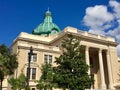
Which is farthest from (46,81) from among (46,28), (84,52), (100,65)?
(46,28)

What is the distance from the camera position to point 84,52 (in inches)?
1697

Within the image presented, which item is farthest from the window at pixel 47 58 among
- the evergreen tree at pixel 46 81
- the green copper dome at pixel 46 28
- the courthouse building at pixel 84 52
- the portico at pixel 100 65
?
the green copper dome at pixel 46 28

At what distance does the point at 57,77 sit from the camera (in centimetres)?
2542

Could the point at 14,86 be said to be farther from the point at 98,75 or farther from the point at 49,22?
the point at 49,22

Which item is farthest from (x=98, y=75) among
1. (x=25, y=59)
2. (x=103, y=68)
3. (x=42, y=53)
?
(x=25, y=59)

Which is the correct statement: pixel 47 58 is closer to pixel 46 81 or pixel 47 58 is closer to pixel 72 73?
pixel 46 81

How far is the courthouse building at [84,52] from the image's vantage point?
36594 mm

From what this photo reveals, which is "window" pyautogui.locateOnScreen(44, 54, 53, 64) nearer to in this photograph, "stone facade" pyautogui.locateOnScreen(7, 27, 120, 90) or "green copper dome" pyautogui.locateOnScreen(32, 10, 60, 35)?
"stone facade" pyautogui.locateOnScreen(7, 27, 120, 90)

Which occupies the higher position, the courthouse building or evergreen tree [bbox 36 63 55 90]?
the courthouse building

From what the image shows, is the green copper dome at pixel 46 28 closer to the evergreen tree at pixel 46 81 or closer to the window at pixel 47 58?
the window at pixel 47 58

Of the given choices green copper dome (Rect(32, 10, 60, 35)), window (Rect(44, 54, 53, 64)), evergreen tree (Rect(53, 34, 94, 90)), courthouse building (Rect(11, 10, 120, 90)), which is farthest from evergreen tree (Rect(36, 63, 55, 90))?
green copper dome (Rect(32, 10, 60, 35))

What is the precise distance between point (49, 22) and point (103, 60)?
2272 centimetres

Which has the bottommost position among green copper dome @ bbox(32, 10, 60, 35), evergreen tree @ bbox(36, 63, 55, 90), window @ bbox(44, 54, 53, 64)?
evergreen tree @ bbox(36, 63, 55, 90)

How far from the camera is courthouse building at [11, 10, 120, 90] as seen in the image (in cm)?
3659
